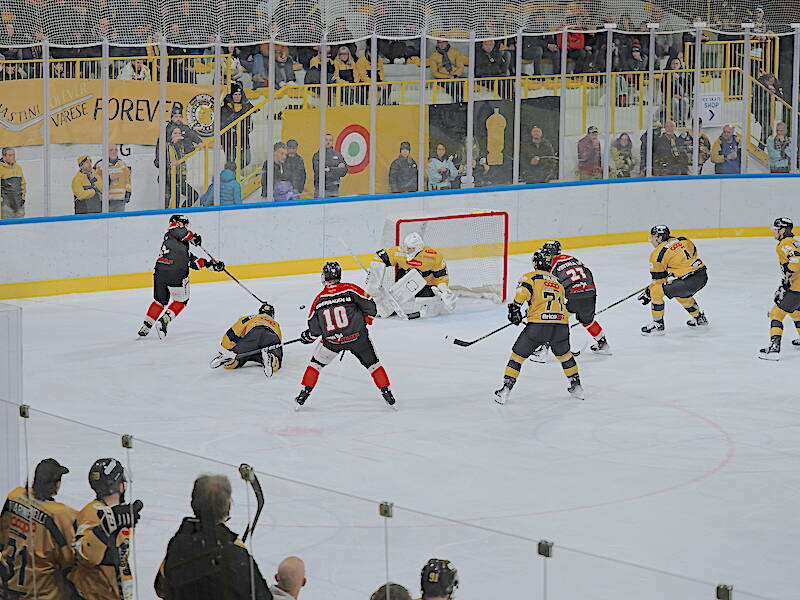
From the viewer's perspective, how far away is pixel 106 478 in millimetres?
4344

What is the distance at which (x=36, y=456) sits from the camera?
15.1 feet

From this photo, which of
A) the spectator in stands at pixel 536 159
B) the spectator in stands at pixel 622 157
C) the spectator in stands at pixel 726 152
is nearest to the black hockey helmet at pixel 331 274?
the spectator in stands at pixel 536 159

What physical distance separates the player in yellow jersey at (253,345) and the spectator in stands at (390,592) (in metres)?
6.09

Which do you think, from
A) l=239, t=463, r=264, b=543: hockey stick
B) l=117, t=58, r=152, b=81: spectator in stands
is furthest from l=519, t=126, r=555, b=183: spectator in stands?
l=239, t=463, r=264, b=543: hockey stick

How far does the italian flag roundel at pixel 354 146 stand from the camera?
48.2ft

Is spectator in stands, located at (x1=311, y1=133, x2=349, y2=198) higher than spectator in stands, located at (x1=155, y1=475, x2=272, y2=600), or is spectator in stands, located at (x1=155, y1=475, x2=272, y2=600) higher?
spectator in stands, located at (x1=311, y1=133, x2=349, y2=198)

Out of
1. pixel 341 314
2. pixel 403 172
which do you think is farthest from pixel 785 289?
pixel 403 172

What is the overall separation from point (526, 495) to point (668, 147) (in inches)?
407

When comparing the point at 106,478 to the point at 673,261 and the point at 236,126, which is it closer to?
the point at 673,261

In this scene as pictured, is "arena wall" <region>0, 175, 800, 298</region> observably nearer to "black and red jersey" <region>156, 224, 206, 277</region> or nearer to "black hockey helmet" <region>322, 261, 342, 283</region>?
"black and red jersey" <region>156, 224, 206, 277</region>

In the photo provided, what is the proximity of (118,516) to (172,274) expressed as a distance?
6.62 metres

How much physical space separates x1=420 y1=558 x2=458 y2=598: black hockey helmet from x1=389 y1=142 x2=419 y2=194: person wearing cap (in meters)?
11.5

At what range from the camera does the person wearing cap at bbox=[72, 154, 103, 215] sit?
13070mm

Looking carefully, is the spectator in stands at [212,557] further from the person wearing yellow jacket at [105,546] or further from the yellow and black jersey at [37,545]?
the yellow and black jersey at [37,545]
